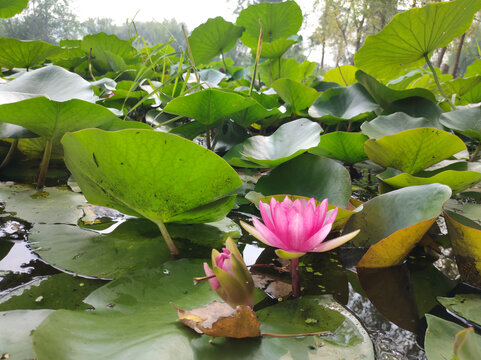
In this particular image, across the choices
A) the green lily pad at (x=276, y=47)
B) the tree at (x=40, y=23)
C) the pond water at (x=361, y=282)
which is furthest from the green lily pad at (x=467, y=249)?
the tree at (x=40, y=23)

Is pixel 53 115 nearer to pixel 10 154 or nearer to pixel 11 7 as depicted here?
pixel 10 154

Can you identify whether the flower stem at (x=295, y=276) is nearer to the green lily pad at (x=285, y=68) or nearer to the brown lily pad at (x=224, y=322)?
the brown lily pad at (x=224, y=322)

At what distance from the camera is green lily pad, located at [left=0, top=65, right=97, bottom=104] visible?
69 centimetres

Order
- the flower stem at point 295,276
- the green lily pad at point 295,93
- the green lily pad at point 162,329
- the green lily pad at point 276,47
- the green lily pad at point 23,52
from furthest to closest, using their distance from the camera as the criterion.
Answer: the green lily pad at point 276,47 < the green lily pad at point 23,52 < the green lily pad at point 295,93 < the flower stem at point 295,276 < the green lily pad at point 162,329

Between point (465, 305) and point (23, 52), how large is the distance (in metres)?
1.64

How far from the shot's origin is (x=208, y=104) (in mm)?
714

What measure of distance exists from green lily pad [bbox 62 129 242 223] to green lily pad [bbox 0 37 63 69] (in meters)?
1.05

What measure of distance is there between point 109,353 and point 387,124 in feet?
2.43

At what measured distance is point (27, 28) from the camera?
12.1 m

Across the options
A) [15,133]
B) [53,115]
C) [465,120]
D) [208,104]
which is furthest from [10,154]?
[465,120]

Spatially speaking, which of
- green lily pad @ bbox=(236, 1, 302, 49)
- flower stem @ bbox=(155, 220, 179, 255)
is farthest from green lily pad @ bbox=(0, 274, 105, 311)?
green lily pad @ bbox=(236, 1, 302, 49)

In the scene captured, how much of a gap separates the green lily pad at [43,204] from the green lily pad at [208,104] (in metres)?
0.29

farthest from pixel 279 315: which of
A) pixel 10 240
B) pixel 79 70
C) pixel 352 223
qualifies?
pixel 79 70

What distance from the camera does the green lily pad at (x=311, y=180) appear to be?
23.5 inches
